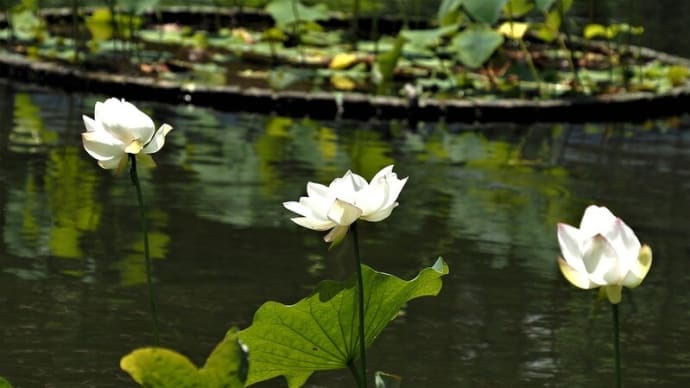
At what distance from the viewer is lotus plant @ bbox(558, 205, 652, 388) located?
226 cm

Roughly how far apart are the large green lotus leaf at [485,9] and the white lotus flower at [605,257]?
6.21 meters

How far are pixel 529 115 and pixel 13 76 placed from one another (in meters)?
2.73

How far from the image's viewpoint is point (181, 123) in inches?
325

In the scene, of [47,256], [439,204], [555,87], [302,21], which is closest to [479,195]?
[439,204]

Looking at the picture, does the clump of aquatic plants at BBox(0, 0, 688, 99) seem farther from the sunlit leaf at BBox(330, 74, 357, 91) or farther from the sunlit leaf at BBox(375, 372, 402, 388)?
the sunlit leaf at BBox(375, 372, 402, 388)

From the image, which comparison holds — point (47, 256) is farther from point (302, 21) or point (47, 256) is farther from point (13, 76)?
point (302, 21)

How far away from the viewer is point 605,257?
2260 millimetres

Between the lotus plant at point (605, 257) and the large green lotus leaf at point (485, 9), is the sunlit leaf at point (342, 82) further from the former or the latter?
the lotus plant at point (605, 257)

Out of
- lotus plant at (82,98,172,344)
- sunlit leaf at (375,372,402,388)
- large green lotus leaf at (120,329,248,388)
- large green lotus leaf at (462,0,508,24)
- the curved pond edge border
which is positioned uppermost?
lotus plant at (82,98,172,344)

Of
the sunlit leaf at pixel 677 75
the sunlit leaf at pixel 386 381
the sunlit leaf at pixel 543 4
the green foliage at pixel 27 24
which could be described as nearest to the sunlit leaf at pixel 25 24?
the green foliage at pixel 27 24

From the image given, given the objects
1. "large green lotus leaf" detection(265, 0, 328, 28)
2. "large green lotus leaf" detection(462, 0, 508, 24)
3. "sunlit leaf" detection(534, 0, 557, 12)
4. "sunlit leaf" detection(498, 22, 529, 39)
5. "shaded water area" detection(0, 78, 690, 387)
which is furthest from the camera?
"large green lotus leaf" detection(265, 0, 328, 28)

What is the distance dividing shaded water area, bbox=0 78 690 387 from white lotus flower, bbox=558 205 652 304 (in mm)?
1899

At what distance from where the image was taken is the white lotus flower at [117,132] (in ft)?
9.08

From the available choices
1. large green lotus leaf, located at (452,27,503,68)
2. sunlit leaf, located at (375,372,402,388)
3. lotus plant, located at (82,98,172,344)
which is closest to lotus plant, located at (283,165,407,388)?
sunlit leaf, located at (375,372,402,388)
